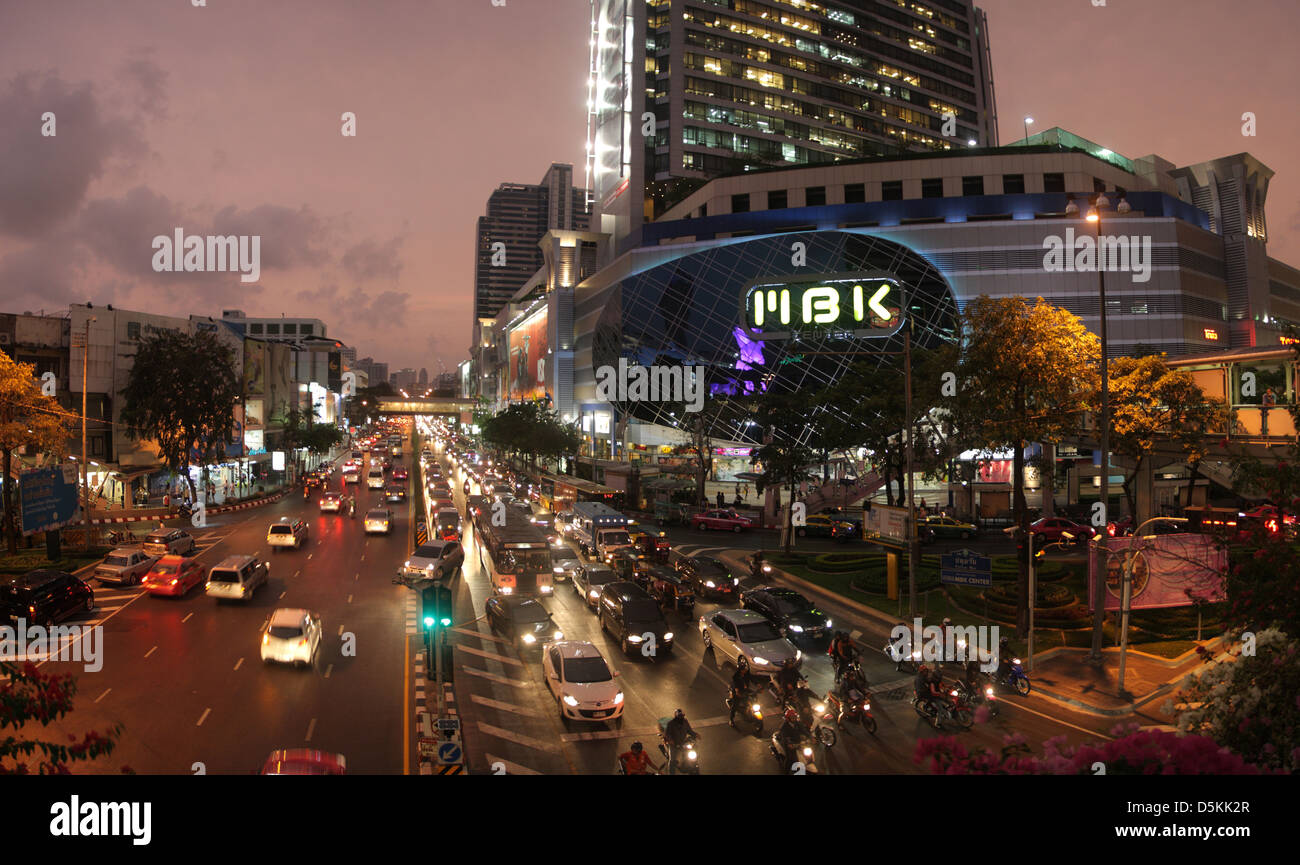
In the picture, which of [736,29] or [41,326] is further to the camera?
[736,29]

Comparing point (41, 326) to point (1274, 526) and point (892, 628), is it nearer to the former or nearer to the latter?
point (892, 628)

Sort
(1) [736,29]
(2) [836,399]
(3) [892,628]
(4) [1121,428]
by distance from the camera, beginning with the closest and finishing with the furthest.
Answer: (3) [892,628] → (4) [1121,428] → (2) [836,399] → (1) [736,29]

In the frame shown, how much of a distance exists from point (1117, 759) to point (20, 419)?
143ft

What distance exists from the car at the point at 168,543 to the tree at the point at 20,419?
21.7 ft

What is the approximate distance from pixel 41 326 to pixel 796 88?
3694 inches

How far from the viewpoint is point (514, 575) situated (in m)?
29.9

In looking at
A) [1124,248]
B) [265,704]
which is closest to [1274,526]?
[265,704]

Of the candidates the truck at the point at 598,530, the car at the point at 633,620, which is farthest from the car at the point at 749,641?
the truck at the point at 598,530

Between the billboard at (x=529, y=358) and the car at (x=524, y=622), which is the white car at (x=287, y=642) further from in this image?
the billboard at (x=529, y=358)

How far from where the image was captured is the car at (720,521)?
153 ft

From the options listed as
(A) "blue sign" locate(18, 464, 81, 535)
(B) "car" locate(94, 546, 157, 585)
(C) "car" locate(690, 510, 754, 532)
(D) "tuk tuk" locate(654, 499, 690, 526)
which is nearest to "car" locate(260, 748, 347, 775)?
(B) "car" locate(94, 546, 157, 585)

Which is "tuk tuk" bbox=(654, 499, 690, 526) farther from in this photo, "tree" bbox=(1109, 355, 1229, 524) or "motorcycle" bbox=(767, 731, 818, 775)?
"motorcycle" bbox=(767, 731, 818, 775)
